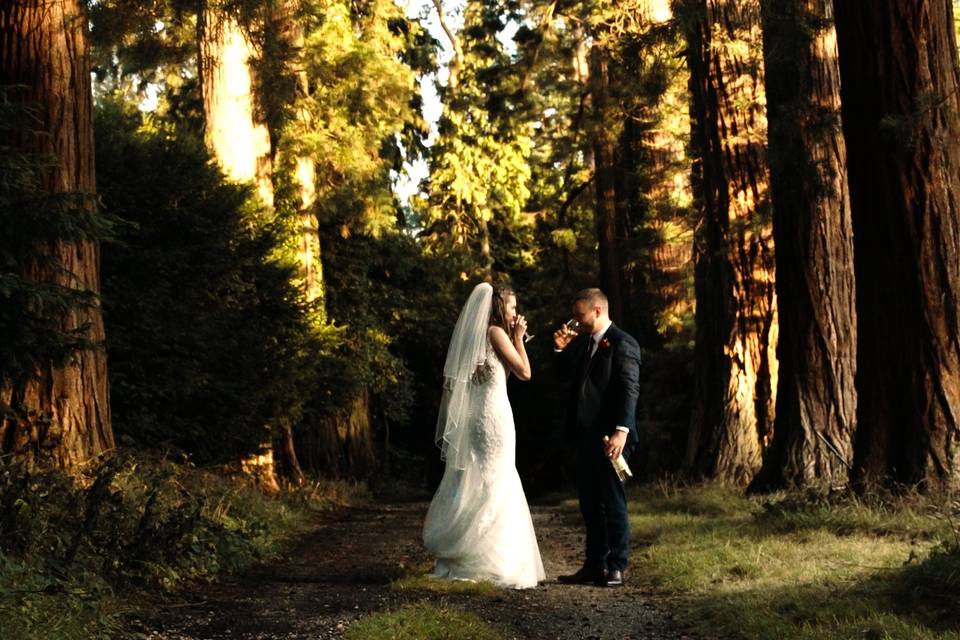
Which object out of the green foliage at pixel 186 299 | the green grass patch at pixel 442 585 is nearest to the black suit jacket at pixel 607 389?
the green grass patch at pixel 442 585

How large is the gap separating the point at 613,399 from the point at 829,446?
4934 millimetres

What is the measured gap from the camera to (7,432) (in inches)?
459

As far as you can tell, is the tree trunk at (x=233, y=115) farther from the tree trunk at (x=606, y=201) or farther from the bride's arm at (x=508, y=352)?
the bride's arm at (x=508, y=352)

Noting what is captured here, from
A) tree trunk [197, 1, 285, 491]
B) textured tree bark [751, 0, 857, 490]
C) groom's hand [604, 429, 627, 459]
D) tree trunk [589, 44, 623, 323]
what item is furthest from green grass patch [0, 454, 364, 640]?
tree trunk [589, 44, 623, 323]

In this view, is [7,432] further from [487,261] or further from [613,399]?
[487,261]

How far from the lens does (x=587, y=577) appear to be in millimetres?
10188

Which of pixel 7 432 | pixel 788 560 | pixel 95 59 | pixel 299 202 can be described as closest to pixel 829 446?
pixel 788 560

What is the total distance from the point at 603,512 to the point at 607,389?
960 mm

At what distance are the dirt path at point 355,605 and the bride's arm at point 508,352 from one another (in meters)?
1.68

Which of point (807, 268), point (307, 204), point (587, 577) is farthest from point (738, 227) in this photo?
point (307, 204)

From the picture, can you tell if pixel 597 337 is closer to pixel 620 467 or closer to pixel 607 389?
pixel 607 389

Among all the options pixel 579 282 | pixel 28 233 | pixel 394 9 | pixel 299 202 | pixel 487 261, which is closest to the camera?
pixel 28 233

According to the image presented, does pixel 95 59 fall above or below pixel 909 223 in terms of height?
above

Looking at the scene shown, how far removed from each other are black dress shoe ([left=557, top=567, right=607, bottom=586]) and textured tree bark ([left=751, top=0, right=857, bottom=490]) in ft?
15.9
